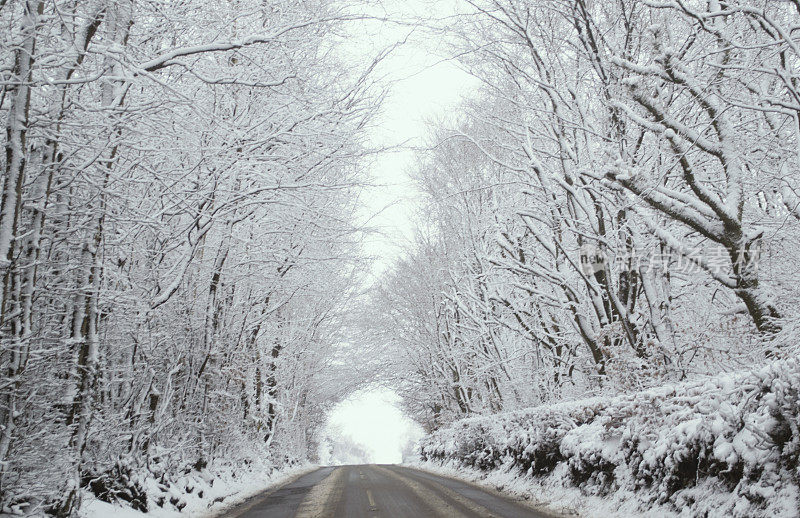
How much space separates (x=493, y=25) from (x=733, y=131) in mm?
5322

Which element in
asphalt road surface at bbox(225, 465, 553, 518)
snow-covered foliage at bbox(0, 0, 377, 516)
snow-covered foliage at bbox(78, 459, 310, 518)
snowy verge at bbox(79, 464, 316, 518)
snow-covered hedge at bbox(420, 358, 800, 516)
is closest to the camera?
snow-covered hedge at bbox(420, 358, 800, 516)

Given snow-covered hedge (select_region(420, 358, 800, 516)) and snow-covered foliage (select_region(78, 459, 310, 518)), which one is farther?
snow-covered foliage (select_region(78, 459, 310, 518))

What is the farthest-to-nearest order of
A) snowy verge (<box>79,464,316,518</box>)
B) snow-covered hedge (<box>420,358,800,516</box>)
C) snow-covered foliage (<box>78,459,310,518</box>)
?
snow-covered foliage (<box>78,459,310,518</box>) → snowy verge (<box>79,464,316,518</box>) → snow-covered hedge (<box>420,358,800,516</box>)

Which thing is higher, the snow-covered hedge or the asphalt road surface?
the snow-covered hedge

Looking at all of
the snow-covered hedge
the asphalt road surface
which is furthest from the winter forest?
the asphalt road surface

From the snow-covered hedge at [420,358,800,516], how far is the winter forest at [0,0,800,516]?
1.7 inches

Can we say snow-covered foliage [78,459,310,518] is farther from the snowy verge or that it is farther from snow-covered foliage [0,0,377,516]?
snow-covered foliage [0,0,377,516]

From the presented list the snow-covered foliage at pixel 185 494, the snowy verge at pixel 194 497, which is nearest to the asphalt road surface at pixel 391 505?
the snowy verge at pixel 194 497

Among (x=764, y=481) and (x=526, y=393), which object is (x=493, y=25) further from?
(x=526, y=393)

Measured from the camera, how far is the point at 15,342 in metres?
4.75

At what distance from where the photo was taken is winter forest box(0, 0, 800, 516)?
5246 millimetres

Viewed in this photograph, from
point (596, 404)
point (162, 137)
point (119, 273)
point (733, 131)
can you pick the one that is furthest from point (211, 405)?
point (733, 131)

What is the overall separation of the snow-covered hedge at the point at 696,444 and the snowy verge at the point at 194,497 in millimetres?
6143

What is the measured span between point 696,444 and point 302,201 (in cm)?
694
